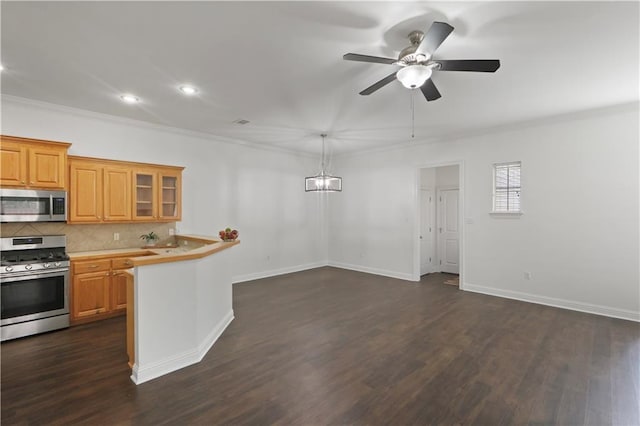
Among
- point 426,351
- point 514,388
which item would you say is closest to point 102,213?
point 426,351

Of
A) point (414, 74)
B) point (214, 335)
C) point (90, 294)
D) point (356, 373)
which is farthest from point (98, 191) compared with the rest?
point (414, 74)

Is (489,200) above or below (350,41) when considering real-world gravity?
below

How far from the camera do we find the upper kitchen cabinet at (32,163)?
11.7 feet

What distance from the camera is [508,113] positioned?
4578 millimetres

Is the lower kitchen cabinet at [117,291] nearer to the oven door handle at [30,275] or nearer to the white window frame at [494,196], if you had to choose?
the oven door handle at [30,275]

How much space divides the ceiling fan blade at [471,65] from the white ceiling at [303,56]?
0.29 m

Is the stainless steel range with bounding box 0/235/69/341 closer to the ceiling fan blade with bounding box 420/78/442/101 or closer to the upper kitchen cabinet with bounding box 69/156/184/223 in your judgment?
the upper kitchen cabinet with bounding box 69/156/184/223

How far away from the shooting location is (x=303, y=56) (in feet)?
9.50

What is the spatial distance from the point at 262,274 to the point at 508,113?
17.9ft

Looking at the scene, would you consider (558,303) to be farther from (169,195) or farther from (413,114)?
(169,195)

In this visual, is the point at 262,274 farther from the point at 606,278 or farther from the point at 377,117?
the point at 606,278

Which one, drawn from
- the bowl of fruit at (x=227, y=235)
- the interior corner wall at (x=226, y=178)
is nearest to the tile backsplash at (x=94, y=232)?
the interior corner wall at (x=226, y=178)

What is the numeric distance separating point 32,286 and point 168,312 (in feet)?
7.00

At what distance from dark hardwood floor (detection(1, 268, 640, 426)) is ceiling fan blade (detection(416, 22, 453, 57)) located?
271 cm
